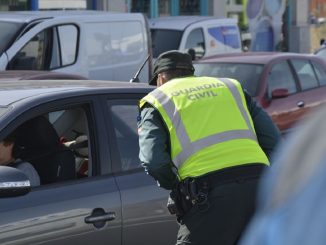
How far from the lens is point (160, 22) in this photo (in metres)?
14.4

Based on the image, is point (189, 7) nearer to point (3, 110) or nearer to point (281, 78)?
point (281, 78)

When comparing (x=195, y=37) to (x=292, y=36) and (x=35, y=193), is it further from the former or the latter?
(x=292, y=36)

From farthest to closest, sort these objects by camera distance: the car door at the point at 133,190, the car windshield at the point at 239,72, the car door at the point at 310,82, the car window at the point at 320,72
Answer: the car window at the point at 320,72 → the car door at the point at 310,82 → the car windshield at the point at 239,72 → the car door at the point at 133,190

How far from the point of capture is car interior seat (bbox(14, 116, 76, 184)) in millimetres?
4137

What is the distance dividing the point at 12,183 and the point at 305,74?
7022 mm

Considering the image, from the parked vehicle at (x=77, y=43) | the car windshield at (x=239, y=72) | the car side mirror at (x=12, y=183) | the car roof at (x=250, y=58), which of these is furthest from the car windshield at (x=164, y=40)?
the car side mirror at (x=12, y=183)

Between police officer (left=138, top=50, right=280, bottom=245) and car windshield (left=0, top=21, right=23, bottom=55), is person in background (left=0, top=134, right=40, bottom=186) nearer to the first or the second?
police officer (left=138, top=50, right=280, bottom=245)

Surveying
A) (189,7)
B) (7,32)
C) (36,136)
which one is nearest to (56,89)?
(36,136)

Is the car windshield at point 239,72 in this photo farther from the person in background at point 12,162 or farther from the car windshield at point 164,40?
the person in background at point 12,162

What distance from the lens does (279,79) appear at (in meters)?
9.52

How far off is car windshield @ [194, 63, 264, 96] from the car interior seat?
5055mm

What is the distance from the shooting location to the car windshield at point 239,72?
9188 mm

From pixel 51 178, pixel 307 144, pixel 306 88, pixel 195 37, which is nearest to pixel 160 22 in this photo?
pixel 195 37

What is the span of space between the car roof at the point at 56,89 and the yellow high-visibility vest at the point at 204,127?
61 centimetres
